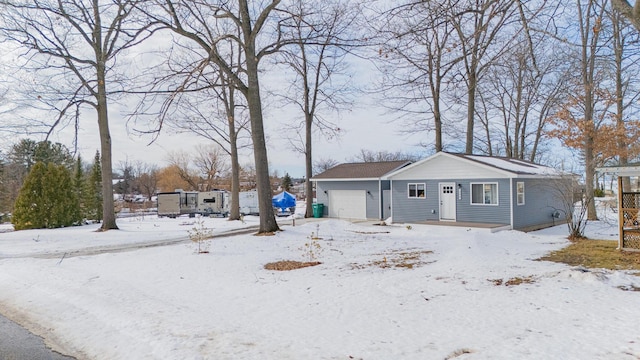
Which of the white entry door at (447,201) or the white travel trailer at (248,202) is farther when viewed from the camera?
the white travel trailer at (248,202)

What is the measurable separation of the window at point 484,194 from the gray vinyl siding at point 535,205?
0.86 m

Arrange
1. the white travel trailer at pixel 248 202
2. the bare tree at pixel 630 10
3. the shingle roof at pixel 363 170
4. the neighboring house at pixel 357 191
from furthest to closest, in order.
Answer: the white travel trailer at pixel 248 202 < the shingle roof at pixel 363 170 < the neighboring house at pixel 357 191 < the bare tree at pixel 630 10

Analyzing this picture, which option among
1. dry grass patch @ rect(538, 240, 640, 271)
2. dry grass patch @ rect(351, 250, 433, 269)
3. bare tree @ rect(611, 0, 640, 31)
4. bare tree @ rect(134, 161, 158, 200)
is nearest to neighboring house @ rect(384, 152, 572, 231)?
dry grass patch @ rect(538, 240, 640, 271)

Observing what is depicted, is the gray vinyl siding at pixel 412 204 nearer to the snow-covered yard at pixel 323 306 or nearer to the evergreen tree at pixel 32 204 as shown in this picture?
the snow-covered yard at pixel 323 306

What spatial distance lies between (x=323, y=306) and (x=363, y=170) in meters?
20.4

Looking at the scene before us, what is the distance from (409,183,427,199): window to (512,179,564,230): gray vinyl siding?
4377 mm

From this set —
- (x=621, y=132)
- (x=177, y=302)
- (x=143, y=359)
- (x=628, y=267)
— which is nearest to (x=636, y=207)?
(x=628, y=267)

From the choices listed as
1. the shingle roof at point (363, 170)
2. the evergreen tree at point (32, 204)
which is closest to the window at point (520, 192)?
the shingle roof at point (363, 170)

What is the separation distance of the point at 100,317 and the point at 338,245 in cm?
741

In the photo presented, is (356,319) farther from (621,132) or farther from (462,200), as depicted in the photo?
(621,132)

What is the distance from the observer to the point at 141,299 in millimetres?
6379

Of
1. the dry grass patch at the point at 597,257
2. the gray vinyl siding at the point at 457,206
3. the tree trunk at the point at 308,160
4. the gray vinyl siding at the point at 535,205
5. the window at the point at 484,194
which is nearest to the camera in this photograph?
the dry grass patch at the point at 597,257

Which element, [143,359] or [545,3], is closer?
[143,359]

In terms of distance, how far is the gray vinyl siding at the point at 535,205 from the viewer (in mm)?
18281
